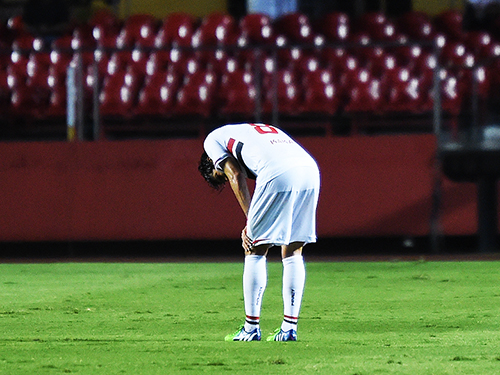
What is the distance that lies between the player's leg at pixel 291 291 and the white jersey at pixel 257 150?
1.77 feet

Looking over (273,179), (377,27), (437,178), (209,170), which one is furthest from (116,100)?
(273,179)

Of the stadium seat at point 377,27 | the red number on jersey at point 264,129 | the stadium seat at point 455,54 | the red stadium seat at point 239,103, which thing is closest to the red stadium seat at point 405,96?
the stadium seat at point 455,54

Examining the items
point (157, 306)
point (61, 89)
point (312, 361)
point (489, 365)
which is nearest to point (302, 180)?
point (312, 361)

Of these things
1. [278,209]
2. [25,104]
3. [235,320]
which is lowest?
[235,320]

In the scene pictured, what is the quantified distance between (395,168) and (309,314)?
6143mm

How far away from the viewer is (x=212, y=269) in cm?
1169

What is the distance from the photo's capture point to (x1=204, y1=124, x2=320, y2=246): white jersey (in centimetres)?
586

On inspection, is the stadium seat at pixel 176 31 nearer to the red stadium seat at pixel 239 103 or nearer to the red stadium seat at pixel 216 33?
the red stadium seat at pixel 216 33

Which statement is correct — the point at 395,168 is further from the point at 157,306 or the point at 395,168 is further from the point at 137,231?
the point at 157,306

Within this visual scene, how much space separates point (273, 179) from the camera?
19.2ft

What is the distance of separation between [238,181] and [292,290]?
80cm

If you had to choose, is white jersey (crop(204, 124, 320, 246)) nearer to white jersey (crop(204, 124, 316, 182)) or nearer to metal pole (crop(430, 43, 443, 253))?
white jersey (crop(204, 124, 316, 182))

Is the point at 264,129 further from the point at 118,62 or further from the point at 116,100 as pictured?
the point at 118,62

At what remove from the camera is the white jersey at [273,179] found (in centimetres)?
586
